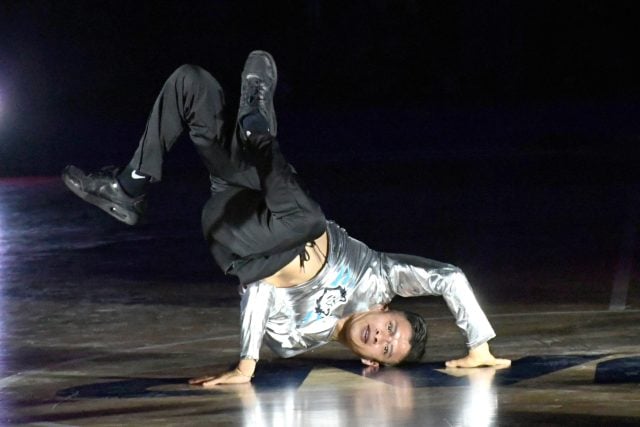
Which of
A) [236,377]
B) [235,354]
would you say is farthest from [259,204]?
[235,354]

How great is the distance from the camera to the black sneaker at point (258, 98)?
718 cm

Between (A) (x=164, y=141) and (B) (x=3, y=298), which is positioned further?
(B) (x=3, y=298)

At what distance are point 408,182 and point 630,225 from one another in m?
4.43

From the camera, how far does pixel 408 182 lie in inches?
682

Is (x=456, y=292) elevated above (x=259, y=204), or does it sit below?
below

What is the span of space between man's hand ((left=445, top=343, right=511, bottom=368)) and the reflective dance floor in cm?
6

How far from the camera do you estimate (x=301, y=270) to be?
25.3 feet

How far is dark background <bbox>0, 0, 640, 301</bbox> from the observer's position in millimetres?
16703

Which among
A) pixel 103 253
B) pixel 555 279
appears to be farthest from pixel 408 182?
pixel 555 279

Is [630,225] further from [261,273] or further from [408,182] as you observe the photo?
[261,273]

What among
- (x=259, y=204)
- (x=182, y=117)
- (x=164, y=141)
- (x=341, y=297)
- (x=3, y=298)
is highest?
(x=182, y=117)

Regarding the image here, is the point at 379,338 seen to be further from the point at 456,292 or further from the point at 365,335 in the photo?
the point at 456,292

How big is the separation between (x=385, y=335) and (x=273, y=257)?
2.37 feet

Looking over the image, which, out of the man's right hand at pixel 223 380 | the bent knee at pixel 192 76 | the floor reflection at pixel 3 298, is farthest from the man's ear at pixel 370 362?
the floor reflection at pixel 3 298
